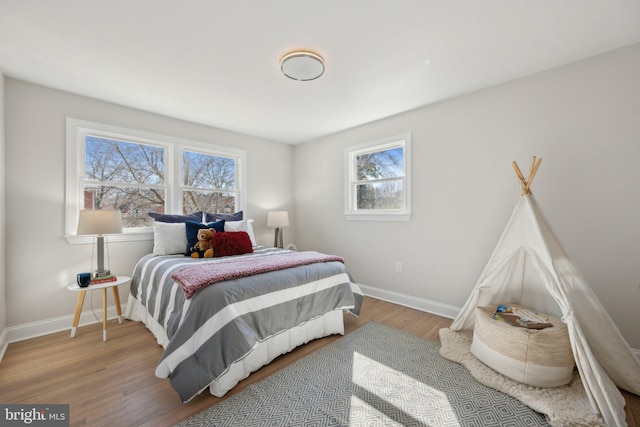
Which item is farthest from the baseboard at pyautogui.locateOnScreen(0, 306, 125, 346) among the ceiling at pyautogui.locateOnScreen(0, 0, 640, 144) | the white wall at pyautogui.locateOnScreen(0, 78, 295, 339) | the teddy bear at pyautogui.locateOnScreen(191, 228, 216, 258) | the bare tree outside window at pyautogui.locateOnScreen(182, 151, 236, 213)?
the ceiling at pyautogui.locateOnScreen(0, 0, 640, 144)

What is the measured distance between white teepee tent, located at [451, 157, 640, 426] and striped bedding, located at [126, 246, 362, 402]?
1265mm

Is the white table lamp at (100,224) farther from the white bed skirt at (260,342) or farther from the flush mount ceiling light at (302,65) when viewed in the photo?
the flush mount ceiling light at (302,65)

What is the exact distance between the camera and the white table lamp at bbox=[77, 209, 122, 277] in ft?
7.70

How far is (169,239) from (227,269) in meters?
1.28

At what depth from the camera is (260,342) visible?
6.16 ft

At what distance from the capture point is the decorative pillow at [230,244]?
2.75 m

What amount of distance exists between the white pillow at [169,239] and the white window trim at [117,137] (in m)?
0.33

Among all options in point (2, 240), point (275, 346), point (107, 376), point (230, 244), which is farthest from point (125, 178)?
point (275, 346)

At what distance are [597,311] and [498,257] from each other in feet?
2.06

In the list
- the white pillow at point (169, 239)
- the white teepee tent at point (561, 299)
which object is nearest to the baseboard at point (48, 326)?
the white pillow at point (169, 239)

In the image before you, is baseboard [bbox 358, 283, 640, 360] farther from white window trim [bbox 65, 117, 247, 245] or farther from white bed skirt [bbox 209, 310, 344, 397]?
white window trim [bbox 65, 117, 247, 245]

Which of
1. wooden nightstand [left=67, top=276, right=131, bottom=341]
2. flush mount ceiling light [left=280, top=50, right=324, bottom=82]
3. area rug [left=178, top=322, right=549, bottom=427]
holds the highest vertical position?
flush mount ceiling light [left=280, top=50, right=324, bottom=82]

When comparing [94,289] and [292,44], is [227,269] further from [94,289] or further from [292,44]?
[292,44]

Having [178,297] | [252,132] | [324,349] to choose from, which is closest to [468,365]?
[324,349]
